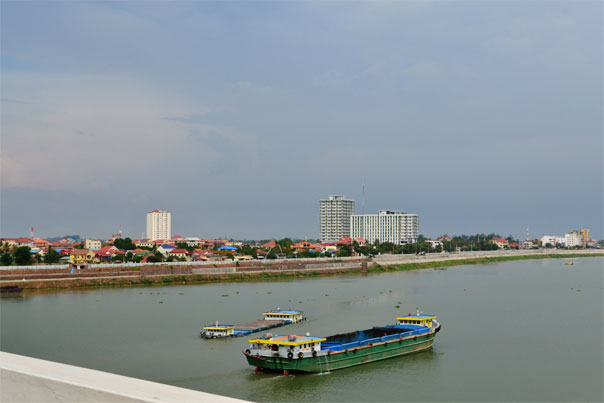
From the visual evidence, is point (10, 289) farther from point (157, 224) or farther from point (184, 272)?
point (157, 224)

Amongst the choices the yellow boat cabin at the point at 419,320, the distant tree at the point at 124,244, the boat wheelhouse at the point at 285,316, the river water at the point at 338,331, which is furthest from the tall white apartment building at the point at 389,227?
the yellow boat cabin at the point at 419,320

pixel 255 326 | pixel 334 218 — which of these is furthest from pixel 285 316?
pixel 334 218

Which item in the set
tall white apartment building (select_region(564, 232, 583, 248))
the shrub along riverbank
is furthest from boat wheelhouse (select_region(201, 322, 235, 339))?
tall white apartment building (select_region(564, 232, 583, 248))

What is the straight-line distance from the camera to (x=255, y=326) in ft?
55.1

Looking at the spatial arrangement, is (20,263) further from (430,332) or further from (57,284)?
(430,332)

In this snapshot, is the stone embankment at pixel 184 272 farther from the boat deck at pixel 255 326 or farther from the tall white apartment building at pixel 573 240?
the tall white apartment building at pixel 573 240

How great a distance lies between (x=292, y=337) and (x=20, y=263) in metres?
27.8

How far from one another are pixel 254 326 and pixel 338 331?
259 cm

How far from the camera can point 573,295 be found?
2631 centimetres

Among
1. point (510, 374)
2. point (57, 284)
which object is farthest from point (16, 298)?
point (510, 374)

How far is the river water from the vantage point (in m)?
10.2

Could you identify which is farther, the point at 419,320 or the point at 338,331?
the point at 338,331

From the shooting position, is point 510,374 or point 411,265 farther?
point 411,265

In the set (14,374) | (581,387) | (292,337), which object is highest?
(14,374)
